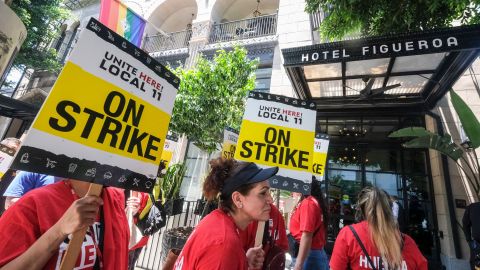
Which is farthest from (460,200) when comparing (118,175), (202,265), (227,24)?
(227,24)

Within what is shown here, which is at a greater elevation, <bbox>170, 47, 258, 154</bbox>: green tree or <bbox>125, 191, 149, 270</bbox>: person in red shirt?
<bbox>170, 47, 258, 154</bbox>: green tree

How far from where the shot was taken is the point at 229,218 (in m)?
1.83

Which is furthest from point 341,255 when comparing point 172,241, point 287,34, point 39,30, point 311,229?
point 39,30

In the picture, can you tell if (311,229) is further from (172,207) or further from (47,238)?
(172,207)

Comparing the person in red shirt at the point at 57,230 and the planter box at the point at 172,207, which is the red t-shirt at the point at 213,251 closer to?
the person in red shirt at the point at 57,230

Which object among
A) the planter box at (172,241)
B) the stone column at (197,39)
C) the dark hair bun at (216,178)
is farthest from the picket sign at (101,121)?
the stone column at (197,39)

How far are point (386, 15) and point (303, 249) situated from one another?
4757 mm

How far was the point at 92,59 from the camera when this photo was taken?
63.5 inches

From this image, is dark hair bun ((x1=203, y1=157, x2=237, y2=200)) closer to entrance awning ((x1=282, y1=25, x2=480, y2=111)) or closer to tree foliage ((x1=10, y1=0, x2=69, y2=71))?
entrance awning ((x1=282, y1=25, x2=480, y2=111))

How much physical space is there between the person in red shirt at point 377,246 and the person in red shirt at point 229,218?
890 mm

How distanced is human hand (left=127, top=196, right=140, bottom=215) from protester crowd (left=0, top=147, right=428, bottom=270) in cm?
99

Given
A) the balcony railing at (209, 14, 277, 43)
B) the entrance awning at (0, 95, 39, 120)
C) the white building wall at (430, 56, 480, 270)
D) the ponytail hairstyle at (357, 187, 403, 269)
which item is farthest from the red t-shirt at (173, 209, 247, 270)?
the entrance awning at (0, 95, 39, 120)

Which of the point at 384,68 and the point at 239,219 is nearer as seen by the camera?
the point at 239,219

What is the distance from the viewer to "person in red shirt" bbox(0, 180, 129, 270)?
1.20 meters
